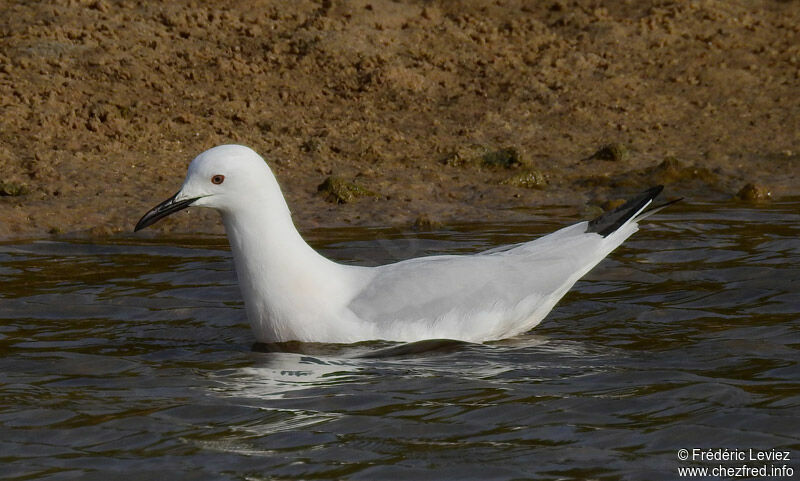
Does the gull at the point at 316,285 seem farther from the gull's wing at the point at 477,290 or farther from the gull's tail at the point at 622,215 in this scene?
the gull's tail at the point at 622,215

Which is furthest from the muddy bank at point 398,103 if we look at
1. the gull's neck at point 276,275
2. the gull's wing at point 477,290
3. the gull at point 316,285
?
the gull's neck at point 276,275

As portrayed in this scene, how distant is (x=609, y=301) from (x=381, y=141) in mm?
4239

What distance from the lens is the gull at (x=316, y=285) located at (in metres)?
6.59

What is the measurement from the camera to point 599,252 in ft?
24.2

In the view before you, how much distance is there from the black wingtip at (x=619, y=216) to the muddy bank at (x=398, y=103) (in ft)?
8.16

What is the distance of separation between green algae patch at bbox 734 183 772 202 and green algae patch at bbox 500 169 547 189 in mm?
1556

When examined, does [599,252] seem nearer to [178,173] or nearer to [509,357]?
[509,357]

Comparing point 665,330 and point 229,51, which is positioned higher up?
point 229,51

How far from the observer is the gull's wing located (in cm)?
665

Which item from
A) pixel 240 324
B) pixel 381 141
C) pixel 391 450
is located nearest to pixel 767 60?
pixel 381 141

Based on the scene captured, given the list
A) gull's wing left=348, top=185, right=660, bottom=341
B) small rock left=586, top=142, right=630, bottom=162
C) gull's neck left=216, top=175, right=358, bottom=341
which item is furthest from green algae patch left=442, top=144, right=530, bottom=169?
gull's neck left=216, top=175, right=358, bottom=341

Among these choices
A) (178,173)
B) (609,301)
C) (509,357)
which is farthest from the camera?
(178,173)

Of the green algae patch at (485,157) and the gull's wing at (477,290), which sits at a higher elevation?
the green algae patch at (485,157)

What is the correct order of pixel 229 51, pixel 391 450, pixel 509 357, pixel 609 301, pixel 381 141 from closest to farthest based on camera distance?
pixel 391 450 < pixel 509 357 < pixel 609 301 < pixel 381 141 < pixel 229 51
